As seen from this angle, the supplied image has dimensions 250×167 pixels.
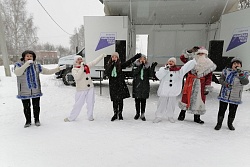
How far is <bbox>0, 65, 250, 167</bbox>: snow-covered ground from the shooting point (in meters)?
2.41

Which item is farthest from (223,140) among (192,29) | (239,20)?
(192,29)

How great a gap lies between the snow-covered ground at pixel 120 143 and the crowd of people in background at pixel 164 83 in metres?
0.27

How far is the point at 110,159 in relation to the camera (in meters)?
2.44

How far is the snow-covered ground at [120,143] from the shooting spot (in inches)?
94.8

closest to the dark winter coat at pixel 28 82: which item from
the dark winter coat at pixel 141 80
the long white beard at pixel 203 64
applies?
the dark winter coat at pixel 141 80

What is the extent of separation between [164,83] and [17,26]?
1095 inches

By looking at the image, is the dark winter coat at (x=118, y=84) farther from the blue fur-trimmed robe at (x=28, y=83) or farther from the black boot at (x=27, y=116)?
the black boot at (x=27, y=116)

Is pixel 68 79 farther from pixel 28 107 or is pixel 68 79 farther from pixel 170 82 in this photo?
pixel 170 82

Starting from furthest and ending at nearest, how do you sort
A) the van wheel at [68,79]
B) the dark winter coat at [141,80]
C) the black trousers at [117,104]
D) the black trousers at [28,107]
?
1. the van wheel at [68,79]
2. the black trousers at [117,104]
3. the dark winter coat at [141,80]
4. the black trousers at [28,107]

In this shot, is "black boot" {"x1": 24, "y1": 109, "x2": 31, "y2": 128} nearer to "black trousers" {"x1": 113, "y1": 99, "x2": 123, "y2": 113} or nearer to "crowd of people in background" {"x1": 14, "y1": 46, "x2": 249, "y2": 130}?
"crowd of people in background" {"x1": 14, "y1": 46, "x2": 249, "y2": 130}

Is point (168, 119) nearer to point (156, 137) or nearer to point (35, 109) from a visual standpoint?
point (156, 137)

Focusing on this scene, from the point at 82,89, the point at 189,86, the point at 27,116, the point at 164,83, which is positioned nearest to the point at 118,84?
the point at 82,89

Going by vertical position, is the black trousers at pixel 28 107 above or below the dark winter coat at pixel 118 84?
below

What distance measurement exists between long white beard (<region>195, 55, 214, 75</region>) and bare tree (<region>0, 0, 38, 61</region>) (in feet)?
88.5
